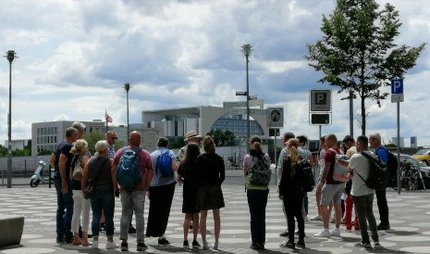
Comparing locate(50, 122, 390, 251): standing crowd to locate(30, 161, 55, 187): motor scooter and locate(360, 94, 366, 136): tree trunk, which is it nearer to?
locate(360, 94, 366, 136): tree trunk

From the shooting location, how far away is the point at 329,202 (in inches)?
500

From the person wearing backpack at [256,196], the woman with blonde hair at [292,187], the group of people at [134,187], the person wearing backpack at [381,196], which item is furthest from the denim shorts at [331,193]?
the group of people at [134,187]

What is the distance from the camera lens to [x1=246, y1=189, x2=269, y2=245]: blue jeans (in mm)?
11172

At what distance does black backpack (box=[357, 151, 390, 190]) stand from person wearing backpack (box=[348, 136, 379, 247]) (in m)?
0.06

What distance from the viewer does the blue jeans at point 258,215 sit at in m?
11.2

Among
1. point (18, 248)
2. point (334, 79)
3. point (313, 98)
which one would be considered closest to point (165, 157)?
point (18, 248)

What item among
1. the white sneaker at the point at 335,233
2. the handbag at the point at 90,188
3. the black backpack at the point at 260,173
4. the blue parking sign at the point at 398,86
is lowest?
the white sneaker at the point at 335,233

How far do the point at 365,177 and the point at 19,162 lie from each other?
7951cm

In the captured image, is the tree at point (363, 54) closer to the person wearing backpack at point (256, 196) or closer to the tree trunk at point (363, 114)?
the tree trunk at point (363, 114)

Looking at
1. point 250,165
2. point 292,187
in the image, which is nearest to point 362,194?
point 292,187

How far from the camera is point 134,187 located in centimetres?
1125

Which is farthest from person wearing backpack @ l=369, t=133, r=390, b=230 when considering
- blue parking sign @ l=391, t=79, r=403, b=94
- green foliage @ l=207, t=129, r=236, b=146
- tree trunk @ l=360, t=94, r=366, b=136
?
green foliage @ l=207, t=129, r=236, b=146

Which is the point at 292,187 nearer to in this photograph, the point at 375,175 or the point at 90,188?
the point at 375,175

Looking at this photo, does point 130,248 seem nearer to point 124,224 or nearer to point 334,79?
point 124,224
